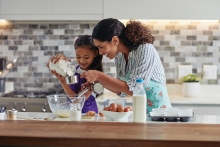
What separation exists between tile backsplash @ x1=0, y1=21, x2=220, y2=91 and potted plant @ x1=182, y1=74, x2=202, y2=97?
210 millimetres

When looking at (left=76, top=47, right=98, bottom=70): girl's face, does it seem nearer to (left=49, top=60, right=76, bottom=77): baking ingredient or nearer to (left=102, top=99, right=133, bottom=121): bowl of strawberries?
(left=49, top=60, right=76, bottom=77): baking ingredient

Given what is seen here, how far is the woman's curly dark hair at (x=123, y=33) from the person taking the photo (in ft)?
8.07

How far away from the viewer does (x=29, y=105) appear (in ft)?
11.7

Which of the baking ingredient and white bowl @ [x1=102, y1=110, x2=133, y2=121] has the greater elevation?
the baking ingredient

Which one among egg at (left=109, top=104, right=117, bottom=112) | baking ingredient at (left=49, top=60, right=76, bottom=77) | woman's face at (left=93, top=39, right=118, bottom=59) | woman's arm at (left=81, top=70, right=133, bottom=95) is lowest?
egg at (left=109, top=104, right=117, bottom=112)

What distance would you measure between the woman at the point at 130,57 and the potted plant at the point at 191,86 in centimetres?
115

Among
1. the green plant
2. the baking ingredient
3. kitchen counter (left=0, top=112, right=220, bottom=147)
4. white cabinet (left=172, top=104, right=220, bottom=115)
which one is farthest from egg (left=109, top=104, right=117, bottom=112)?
the green plant

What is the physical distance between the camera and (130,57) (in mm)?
2568

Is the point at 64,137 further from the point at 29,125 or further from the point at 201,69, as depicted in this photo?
the point at 201,69
